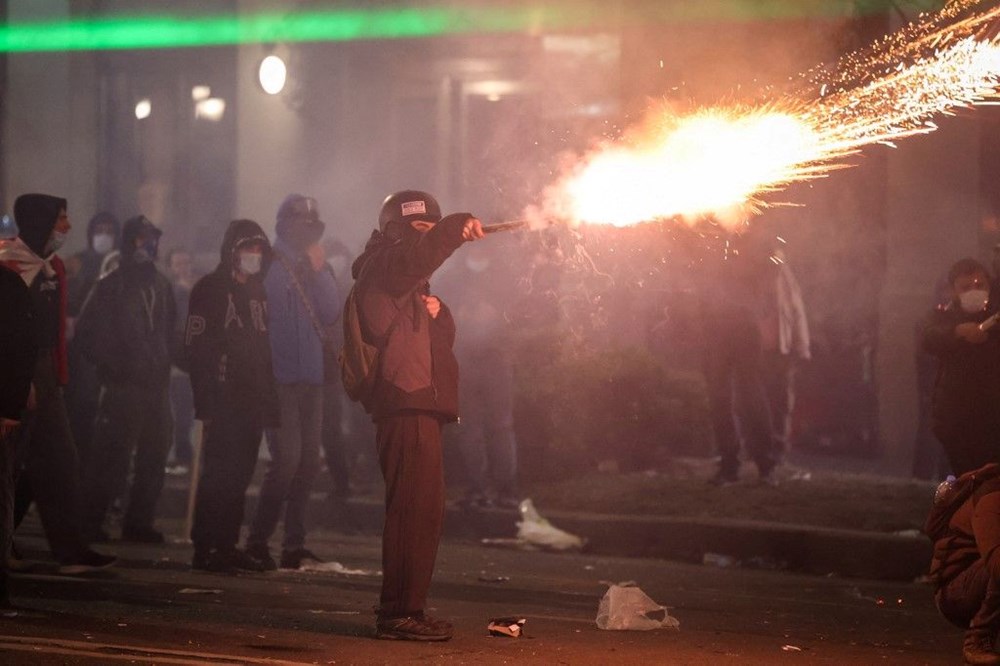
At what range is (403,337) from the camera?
765 cm

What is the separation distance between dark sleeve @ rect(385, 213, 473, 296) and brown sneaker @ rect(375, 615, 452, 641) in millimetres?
1444

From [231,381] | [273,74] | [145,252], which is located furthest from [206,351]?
[273,74]

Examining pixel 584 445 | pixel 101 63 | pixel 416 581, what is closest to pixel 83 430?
pixel 584 445

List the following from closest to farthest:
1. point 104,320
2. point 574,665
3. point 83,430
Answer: point 574,665
point 104,320
point 83,430

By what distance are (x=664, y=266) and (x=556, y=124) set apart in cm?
175

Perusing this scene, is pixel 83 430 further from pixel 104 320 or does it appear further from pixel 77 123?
pixel 77 123

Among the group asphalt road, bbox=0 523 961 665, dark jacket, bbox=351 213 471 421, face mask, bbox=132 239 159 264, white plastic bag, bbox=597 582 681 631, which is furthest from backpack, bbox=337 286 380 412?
face mask, bbox=132 239 159 264

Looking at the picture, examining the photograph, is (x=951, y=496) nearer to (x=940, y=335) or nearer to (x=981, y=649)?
(x=981, y=649)

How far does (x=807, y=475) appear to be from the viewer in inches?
534

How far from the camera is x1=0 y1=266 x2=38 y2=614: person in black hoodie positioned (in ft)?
26.6

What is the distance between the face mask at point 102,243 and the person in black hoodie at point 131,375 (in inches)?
89.3

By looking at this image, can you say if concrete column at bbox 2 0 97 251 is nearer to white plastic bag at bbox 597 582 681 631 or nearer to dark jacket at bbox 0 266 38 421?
dark jacket at bbox 0 266 38 421

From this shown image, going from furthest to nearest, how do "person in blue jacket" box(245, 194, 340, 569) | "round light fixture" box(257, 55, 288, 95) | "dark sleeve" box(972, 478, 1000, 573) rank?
1. "round light fixture" box(257, 55, 288, 95)
2. "person in blue jacket" box(245, 194, 340, 569)
3. "dark sleeve" box(972, 478, 1000, 573)

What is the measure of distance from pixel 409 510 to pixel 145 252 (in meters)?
4.87
